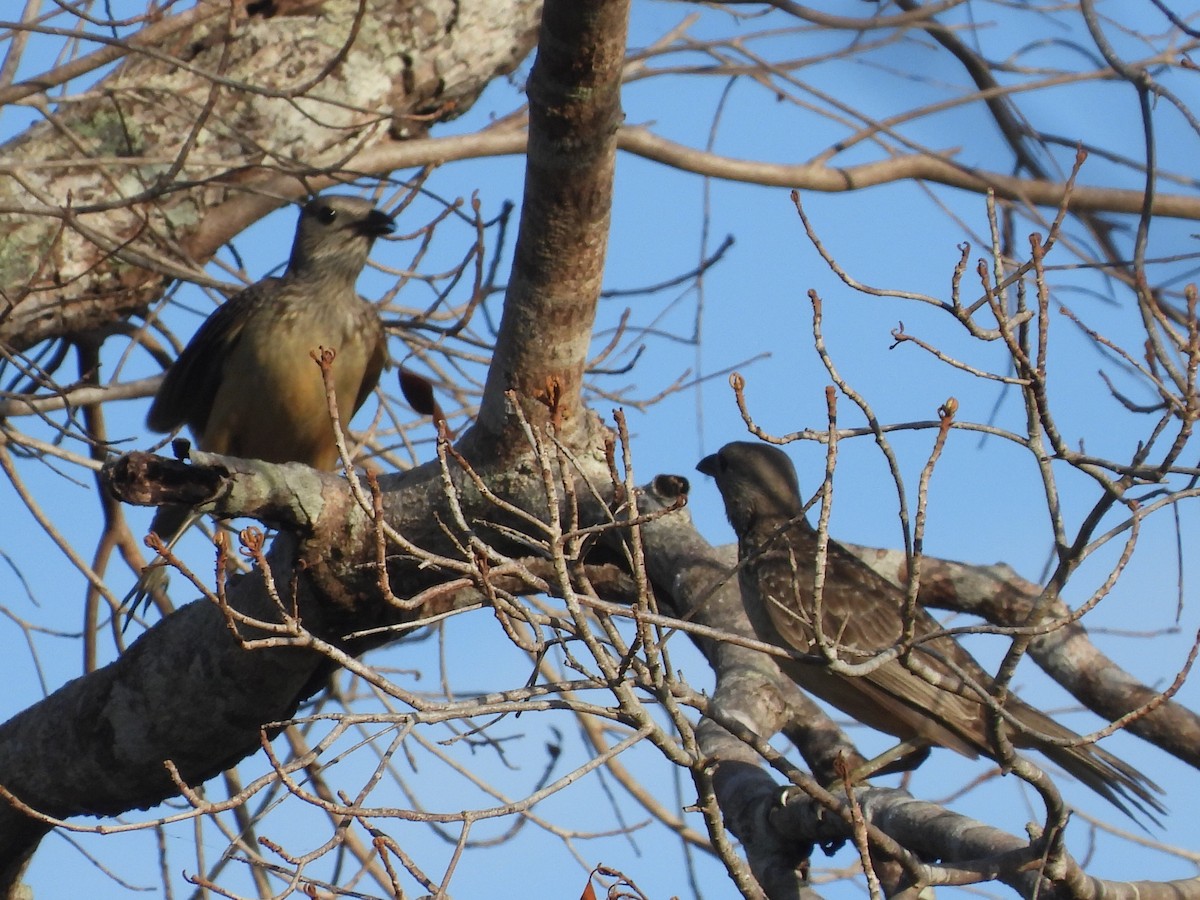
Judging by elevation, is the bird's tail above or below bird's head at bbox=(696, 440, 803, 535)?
below

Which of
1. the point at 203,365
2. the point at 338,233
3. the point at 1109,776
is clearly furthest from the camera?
the point at 338,233

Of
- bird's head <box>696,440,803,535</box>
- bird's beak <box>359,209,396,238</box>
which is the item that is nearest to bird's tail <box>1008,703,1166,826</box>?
bird's head <box>696,440,803,535</box>

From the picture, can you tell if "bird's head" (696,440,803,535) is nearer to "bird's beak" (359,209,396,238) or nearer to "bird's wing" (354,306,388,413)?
"bird's wing" (354,306,388,413)

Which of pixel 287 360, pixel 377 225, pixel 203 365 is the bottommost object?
pixel 287 360

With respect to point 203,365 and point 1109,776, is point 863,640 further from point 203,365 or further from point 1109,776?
point 203,365

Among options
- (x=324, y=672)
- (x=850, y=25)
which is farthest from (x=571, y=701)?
(x=850, y=25)

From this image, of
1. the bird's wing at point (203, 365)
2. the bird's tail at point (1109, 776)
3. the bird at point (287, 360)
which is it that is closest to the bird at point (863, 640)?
the bird's tail at point (1109, 776)

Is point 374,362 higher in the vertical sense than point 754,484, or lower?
higher

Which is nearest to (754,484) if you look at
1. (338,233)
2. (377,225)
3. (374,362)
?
(374,362)

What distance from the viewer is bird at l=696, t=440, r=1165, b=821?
181 inches

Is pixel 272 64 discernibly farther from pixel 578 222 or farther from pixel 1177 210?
pixel 1177 210

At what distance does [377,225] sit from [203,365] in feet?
3.08

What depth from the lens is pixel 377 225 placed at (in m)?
6.25

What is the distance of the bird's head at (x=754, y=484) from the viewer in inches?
238
